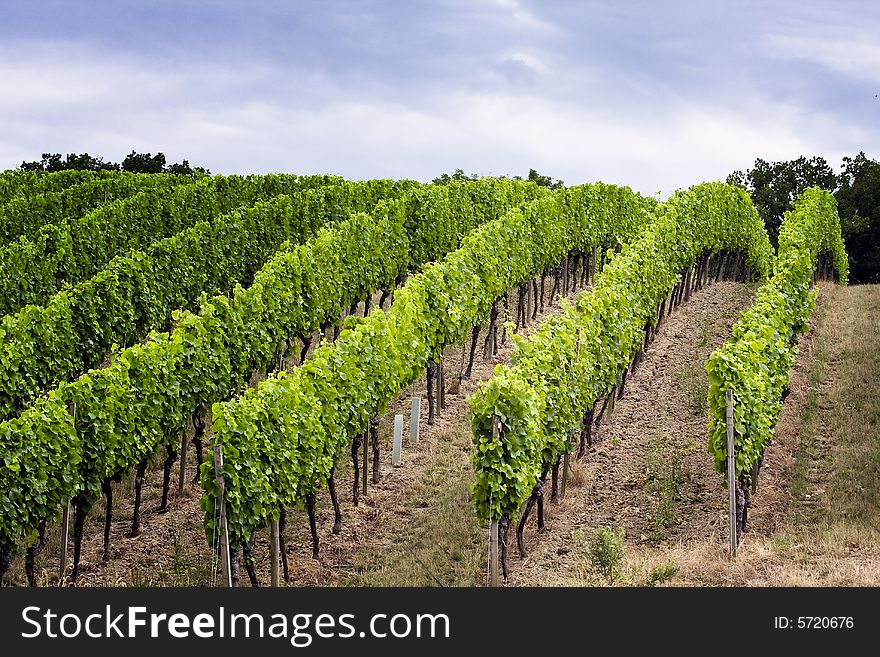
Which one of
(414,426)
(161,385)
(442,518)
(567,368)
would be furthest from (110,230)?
(567,368)

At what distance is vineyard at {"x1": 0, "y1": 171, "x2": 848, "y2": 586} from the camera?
1562 centimetres

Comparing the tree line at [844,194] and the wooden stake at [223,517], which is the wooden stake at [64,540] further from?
the tree line at [844,194]

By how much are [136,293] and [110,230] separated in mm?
9951

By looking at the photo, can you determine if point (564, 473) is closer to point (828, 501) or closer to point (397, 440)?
point (397, 440)

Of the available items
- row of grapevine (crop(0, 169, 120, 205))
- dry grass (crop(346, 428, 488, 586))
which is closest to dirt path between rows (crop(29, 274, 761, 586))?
dry grass (crop(346, 428, 488, 586))

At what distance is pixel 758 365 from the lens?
17844 mm

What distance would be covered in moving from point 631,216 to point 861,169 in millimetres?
26625

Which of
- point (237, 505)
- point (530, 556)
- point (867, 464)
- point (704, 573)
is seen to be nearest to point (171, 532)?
point (237, 505)

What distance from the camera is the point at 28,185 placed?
1922 inches

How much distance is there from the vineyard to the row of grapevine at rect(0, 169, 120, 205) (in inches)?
621

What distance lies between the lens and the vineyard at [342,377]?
15.6 m

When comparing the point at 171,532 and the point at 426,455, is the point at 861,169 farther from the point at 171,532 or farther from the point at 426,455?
the point at 171,532

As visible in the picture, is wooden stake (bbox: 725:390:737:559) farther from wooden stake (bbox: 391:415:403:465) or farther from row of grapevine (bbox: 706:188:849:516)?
wooden stake (bbox: 391:415:403:465)

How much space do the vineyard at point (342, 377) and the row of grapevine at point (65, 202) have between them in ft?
22.9
